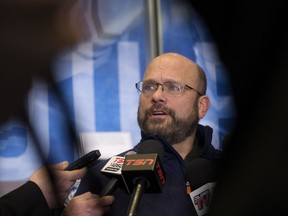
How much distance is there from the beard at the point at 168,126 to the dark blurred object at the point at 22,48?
4.00 feet

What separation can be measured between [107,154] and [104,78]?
41 centimetres

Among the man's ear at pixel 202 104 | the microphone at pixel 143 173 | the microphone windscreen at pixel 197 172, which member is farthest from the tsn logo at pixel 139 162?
the man's ear at pixel 202 104

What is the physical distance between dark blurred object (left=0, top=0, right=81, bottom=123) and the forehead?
1.29 m

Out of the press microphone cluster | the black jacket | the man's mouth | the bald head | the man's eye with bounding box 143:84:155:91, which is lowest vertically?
the black jacket

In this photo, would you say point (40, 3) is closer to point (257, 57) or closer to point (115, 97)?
point (257, 57)

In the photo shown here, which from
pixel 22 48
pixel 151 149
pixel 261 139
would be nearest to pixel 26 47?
pixel 22 48

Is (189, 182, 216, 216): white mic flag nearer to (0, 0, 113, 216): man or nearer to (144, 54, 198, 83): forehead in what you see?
(144, 54, 198, 83): forehead

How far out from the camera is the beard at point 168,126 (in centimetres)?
143

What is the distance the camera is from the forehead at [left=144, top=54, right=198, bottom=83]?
1.50m

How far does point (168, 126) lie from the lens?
1442 millimetres

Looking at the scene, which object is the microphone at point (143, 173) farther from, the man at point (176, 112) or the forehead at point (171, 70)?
the forehead at point (171, 70)

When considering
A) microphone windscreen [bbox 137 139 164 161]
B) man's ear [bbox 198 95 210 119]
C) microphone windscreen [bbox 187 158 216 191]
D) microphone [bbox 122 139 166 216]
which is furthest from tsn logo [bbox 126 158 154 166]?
man's ear [bbox 198 95 210 119]

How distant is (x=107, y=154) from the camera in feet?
6.16

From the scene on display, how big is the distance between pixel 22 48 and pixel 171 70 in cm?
135
